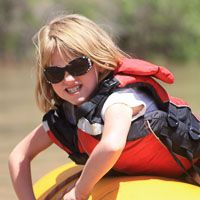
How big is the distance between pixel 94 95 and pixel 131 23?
24.8 m

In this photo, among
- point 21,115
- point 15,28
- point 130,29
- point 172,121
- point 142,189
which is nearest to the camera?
point 142,189

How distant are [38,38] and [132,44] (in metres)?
24.3

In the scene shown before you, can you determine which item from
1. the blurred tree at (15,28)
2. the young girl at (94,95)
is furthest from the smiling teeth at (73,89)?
the blurred tree at (15,28)

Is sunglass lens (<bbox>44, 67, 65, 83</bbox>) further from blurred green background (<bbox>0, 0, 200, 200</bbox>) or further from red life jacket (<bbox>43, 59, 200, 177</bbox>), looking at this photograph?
blurred green background (<bbox>0, 0, 200, 200</bbox>)

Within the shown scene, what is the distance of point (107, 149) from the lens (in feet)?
10.3

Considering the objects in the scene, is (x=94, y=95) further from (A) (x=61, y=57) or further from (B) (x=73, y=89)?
(A) (x=61, y=57)

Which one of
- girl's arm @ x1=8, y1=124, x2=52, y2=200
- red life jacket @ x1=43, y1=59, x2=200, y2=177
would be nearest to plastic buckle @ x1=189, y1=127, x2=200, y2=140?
red life jacket @ x1=43, y1=59, x2=200, y2=177

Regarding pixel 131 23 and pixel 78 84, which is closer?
pixel 78 84

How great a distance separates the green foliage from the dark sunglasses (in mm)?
19803

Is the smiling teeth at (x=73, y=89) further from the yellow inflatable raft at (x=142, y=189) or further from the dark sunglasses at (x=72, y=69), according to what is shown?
the yellow inflatable raft at (x=142, y=189)

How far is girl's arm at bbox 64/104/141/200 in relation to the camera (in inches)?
124

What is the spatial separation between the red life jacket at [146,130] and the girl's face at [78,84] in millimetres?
48

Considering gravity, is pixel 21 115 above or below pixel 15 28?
above

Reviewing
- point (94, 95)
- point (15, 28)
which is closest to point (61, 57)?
point (94, 95)
